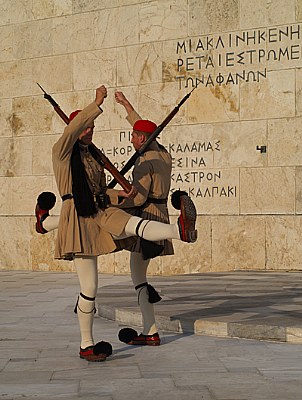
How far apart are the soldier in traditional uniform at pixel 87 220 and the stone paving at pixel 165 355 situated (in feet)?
1.60

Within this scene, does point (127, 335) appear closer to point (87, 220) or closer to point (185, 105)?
point (87, 220)

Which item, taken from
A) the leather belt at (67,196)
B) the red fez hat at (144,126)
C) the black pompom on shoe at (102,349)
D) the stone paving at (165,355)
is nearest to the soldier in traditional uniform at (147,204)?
the red fez hat at (144,126)

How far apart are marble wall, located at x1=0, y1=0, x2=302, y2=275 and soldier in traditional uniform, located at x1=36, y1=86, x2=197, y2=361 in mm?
6570

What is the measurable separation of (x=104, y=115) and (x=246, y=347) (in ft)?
27.2

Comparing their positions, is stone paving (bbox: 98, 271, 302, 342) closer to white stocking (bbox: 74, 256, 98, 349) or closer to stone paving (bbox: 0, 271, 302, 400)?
stone paving (bbox: 0, 271, 302, 400)

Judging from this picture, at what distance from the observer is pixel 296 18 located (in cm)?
1323

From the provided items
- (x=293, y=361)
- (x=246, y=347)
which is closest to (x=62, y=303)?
(x=246, y=347)

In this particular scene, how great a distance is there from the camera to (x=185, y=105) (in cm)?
1406

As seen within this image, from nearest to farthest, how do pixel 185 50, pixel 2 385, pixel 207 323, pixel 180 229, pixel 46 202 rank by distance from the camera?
pixel 2 385 → pixel 180 229 → pixel 46 202 → pixel 207 323 → pixel 185 50

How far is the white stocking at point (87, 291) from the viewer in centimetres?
670

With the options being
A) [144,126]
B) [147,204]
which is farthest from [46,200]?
[144,126]

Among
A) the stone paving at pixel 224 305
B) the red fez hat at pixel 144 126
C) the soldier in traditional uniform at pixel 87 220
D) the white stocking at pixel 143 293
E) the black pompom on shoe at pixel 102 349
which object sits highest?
the red fez hat at pixel 144 126

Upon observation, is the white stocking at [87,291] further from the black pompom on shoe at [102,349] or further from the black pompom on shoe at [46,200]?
the black pompom on shoe at [46,200]

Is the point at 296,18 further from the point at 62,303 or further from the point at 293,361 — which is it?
the point at 293,361
